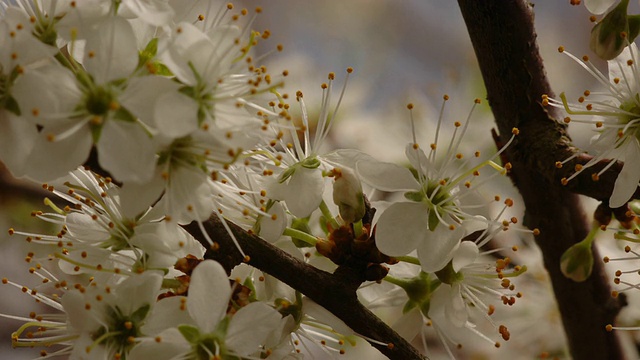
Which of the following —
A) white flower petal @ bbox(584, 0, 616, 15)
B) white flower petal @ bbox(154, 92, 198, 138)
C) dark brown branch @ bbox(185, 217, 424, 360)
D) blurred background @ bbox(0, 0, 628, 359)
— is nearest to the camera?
white flower petal @ bbox(154, 92, 198, 138)

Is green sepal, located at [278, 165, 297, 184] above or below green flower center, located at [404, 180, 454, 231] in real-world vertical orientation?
below

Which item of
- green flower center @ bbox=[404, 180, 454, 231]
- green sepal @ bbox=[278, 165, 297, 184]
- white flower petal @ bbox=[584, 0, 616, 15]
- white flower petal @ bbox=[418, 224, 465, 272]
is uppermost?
white flower petal @ bbox=[584, 0, 616, 15]

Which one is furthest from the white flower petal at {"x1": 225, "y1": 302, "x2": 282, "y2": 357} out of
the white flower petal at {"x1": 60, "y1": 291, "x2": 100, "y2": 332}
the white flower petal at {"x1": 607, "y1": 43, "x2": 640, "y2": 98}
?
the white flower petal at {"x1": 607, "y1": 43, "x2": 640, "y2": 98}

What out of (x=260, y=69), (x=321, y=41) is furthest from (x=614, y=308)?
(x=321, y=41)

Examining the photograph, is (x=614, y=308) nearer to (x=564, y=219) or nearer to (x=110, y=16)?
(x=564, y=219)

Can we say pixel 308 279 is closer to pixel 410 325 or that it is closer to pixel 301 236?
pixel 301 236

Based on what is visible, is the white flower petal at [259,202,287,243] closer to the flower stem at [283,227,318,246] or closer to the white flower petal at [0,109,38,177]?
the flower stem at [283,227,318,246]

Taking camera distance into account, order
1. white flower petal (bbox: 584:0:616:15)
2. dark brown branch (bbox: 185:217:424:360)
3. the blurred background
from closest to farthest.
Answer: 1. dark brown branch (bbox: 185:217:424:360)
2. white flower petal (bbox: 584:0:616:15)
3. the blurred background

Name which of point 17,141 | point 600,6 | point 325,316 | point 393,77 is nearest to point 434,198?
point 325,316
